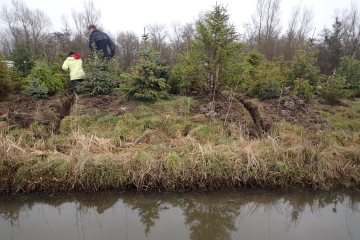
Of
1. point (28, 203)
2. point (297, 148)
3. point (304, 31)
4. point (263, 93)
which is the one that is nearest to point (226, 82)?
point (263, 93)

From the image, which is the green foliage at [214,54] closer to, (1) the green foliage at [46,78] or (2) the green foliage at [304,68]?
(2) the green foliage at [304,68]

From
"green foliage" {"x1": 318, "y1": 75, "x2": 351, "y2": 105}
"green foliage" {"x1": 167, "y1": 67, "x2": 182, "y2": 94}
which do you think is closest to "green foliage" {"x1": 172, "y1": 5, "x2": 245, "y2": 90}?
"green foliage" {"x1": 167, "y1": 67, "x2": 182, "y2": 94}

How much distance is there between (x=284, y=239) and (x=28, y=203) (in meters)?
4.43

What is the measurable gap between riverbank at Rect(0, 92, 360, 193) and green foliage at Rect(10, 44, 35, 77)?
212 inches

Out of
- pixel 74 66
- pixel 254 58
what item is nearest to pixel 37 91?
pixel 74 66

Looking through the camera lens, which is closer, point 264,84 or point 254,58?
point 264,84

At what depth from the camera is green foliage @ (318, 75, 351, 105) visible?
29.3 ft

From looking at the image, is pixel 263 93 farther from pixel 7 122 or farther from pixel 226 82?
pixel 7 122

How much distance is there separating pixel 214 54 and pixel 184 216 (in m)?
5.44

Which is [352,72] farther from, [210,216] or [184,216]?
[184,216]

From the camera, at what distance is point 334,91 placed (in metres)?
8.95

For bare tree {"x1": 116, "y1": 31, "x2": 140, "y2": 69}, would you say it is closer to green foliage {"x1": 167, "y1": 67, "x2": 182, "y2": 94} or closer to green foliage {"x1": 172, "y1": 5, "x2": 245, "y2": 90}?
green foliage {"x1": 167, "y1": 67, "x2": 182, "y2": 94}

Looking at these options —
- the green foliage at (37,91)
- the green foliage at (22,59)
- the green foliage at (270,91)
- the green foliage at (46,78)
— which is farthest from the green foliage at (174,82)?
the green foliage at (22,59)

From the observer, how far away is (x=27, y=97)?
815cm
